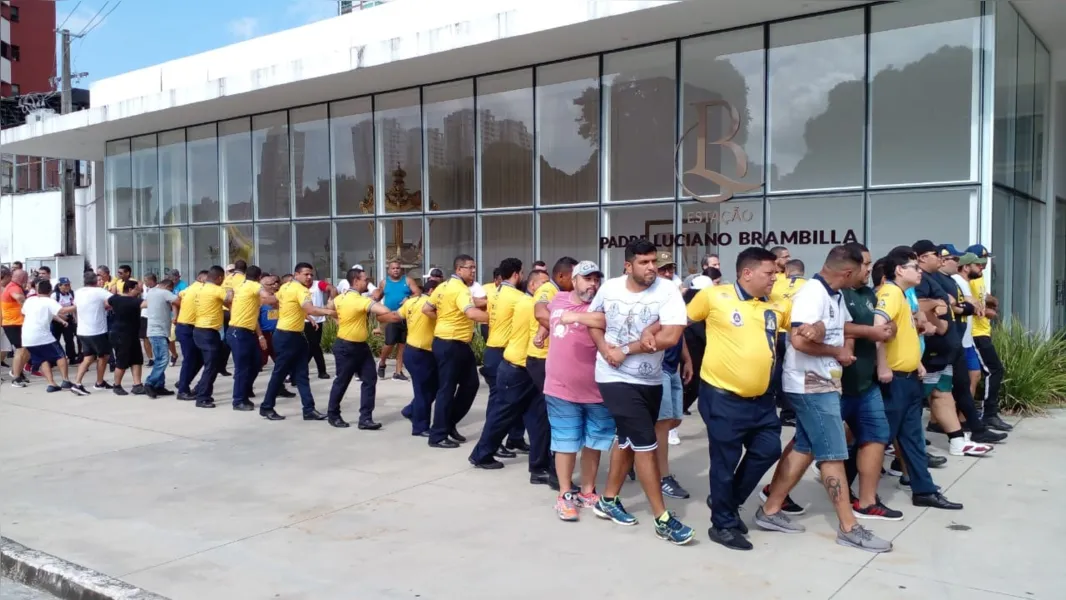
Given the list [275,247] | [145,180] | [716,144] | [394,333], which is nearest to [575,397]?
[394,333]

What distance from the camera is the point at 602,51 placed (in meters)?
13.7

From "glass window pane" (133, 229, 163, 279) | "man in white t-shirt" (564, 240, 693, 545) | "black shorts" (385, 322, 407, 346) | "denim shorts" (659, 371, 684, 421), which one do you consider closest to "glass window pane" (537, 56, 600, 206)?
"black shorts" (385, 322, 407, 346)

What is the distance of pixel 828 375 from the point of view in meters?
5.03

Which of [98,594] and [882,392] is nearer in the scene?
[98,594]

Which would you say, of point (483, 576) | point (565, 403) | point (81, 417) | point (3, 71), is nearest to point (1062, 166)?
point (565, 403)

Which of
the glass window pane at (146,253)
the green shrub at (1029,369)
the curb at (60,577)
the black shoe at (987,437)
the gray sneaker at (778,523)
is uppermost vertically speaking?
the glass window pane at (146,253)

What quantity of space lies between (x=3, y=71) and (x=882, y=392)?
2307 inches

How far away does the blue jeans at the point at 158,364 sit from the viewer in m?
11.6

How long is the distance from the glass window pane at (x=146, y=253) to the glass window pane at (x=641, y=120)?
43.7 feet

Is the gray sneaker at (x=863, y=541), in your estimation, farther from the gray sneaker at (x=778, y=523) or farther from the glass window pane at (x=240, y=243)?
the glass window pane at (x=240, y=243)

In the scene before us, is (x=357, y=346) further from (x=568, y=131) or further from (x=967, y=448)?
(x=568, y=131)

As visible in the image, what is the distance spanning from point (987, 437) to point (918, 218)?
4.18m

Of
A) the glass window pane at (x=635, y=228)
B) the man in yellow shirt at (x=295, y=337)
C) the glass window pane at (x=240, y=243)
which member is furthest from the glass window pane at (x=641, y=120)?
the glass window pane at (x=240, y=243)

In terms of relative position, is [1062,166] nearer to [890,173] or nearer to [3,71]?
[890,173]
